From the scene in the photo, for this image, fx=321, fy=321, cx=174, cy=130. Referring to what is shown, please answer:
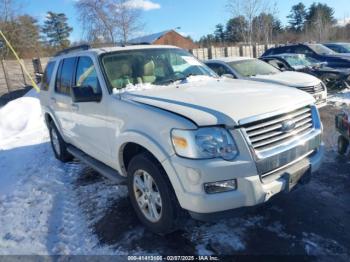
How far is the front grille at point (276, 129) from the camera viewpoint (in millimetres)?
2766

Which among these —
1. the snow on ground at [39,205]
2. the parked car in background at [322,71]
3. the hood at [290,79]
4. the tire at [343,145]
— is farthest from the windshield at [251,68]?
the snow on ground at [39,205]

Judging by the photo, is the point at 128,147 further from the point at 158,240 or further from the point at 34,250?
the point at 34,250

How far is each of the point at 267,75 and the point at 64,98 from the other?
220 inches

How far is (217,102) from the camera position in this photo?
3.04 metres

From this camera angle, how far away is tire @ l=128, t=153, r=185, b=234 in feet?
→ 9.68

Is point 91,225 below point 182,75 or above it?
below

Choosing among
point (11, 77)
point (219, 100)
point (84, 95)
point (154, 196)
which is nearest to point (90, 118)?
point (84, 95)

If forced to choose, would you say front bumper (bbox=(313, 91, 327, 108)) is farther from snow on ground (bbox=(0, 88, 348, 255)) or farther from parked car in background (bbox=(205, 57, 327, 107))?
snow on ground (bbox=(0, 88, 348, 255))

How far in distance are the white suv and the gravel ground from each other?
26 centimetres

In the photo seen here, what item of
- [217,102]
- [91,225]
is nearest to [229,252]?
[217,102]

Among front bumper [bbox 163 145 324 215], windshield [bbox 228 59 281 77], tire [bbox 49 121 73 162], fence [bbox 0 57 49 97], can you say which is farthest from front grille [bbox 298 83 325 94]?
fence [bbox 0 57 49 97]

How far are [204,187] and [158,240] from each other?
3.29 feet

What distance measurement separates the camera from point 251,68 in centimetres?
905

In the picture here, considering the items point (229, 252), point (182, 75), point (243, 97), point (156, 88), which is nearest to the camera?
point (229, 252)
